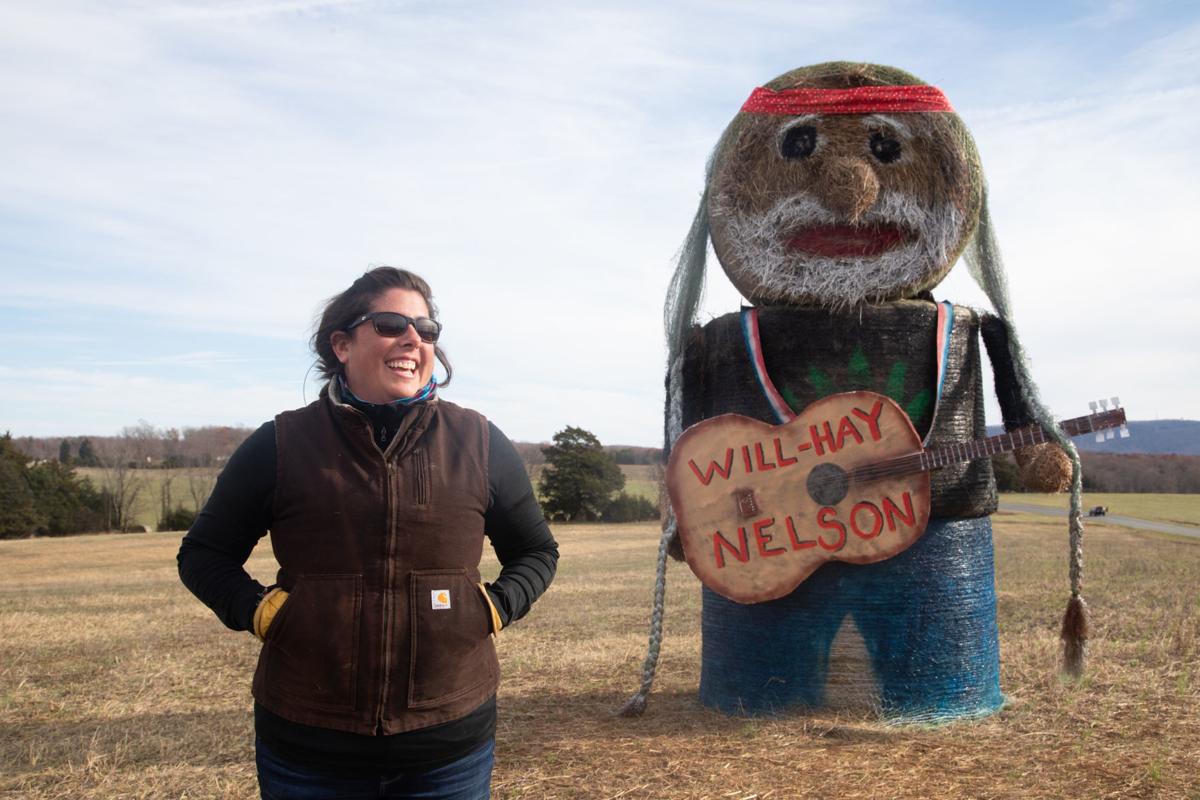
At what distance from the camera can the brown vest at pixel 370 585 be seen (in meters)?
2.32

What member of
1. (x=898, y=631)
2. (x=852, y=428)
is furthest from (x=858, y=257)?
(x=898, y=631)

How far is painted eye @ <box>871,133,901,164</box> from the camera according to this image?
4.92 m

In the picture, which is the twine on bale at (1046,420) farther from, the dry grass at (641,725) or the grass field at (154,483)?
the grass field at (154,483)

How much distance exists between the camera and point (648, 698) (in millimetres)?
5543

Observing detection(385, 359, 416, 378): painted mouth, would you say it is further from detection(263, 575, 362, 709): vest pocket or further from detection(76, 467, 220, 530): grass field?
detection(76, 467, 220, 530): grass field

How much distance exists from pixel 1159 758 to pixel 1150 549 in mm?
15836

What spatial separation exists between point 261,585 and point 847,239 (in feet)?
11.3

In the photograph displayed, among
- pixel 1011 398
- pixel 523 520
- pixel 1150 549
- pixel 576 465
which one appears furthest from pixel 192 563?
pixel 576 465

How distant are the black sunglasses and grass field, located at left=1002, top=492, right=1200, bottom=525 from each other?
104ft

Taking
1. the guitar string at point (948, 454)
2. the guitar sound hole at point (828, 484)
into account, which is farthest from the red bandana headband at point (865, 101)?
the guitar sound hole at point (828, 484)

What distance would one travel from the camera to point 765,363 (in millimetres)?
4969

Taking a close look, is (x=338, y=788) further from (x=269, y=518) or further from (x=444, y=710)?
(x=269, y=518)

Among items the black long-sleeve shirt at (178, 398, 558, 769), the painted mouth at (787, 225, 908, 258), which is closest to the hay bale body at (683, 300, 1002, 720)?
the painted mouth at (787, 225, 908, 258)

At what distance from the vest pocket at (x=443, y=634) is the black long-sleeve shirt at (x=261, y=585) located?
8cm
